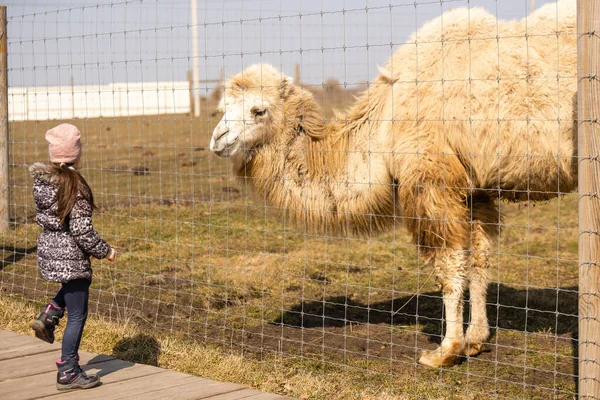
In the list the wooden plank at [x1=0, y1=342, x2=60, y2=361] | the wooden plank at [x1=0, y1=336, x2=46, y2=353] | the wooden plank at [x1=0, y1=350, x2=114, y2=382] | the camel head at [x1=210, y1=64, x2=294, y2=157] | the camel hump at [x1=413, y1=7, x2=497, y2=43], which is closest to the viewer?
the wooden plank at [x1=0, y1=350, x2=114, y2=382]

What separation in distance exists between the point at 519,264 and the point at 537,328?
7.61 ft

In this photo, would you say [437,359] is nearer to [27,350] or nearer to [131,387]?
[131,387]

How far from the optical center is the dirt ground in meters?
5.25

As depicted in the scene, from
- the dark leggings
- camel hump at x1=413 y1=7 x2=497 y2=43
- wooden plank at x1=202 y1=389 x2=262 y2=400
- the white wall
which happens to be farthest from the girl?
camel hump at x1=413 y1=7 x2=497 y2=43

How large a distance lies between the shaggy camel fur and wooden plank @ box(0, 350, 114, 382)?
1.90 m

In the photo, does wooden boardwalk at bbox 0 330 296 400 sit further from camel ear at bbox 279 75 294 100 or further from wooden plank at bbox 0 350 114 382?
camel ear at bbox 279 75 294 100

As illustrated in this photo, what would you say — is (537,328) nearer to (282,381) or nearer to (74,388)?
(282,381)

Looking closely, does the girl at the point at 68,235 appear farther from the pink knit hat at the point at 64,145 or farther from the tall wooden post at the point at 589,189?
the tall wooden post at the point at 589,189

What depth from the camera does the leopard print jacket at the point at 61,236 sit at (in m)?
4.25

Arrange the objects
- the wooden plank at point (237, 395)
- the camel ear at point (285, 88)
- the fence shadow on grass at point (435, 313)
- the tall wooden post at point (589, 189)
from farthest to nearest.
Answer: the fence shadow on grass at point (435, 313)
the camel ear at point (285, 88)
the wooden plank at point (237, 395)
the tall wooden post at point (589, 189)

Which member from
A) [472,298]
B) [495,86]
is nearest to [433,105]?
[495,86]

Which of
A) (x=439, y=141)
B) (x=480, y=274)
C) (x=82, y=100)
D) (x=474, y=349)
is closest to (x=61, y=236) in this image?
(x=439, y=141)

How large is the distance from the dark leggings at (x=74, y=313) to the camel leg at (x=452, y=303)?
8.34 feet

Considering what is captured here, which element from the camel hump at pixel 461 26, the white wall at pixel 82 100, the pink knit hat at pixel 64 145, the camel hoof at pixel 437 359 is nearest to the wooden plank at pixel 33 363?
the pink knit hat at pixel 64 145
